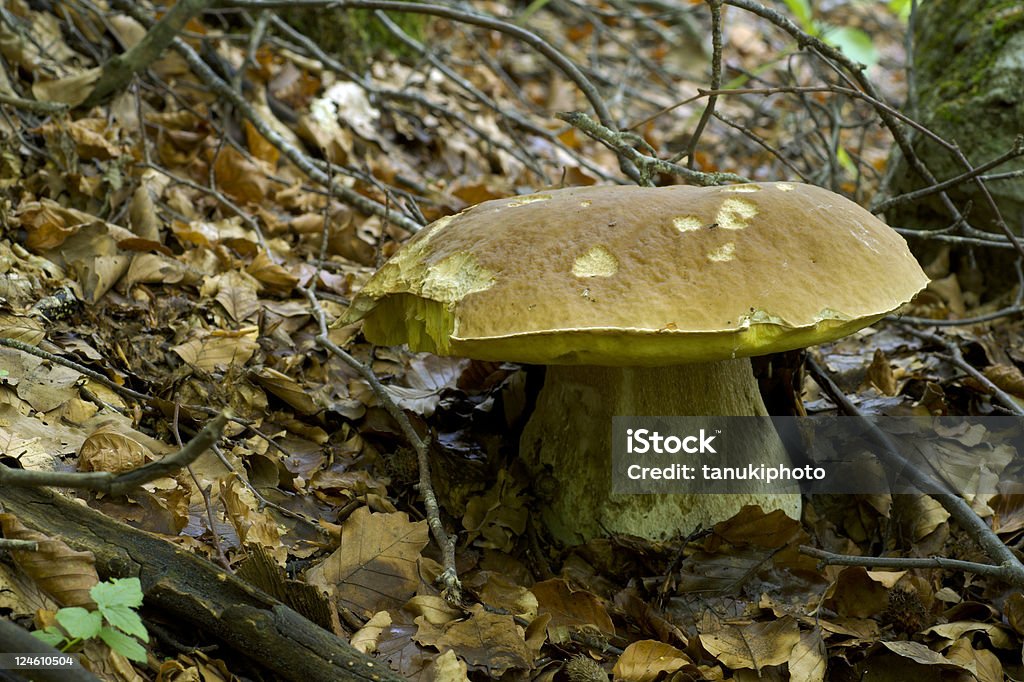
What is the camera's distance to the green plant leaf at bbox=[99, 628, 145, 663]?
111 cm

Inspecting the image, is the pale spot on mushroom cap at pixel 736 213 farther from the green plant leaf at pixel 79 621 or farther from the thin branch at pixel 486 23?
the green plant leaf at pixel 79 621

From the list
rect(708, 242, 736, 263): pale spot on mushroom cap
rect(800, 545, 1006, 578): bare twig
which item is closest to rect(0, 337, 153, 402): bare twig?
rect(708, 242, 736, 263): pale spot on mushroom cap

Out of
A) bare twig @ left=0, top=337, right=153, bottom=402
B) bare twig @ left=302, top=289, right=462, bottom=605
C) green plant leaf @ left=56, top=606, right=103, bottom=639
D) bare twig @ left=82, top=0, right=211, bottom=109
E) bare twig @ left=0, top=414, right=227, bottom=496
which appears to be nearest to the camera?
bare twig @ left=0, top=414, right=227, bottom=496

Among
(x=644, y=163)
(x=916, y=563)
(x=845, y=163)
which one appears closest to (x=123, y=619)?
(x=916, y=563)

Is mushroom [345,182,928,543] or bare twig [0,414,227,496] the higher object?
mushroom [345,182,928,543]

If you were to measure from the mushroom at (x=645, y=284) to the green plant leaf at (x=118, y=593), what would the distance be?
673mm

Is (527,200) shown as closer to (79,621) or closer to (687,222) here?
(687,222)

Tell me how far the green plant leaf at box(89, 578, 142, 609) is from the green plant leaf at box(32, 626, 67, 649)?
0.20 feet

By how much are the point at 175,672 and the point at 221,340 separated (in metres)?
1.23

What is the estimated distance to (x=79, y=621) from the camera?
1101 millimetres

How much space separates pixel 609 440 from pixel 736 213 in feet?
2.24

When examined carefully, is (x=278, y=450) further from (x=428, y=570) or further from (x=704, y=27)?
(x=704, y=27)

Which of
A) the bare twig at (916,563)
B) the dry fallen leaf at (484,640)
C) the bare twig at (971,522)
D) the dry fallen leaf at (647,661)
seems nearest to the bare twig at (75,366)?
the dry fallen leaf at (484,640)

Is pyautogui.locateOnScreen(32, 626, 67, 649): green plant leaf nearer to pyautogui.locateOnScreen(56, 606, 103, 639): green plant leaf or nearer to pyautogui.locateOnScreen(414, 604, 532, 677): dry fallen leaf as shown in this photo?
pyautogui.locateOnScreen(56, 606, 103, 639): green plant leaf
